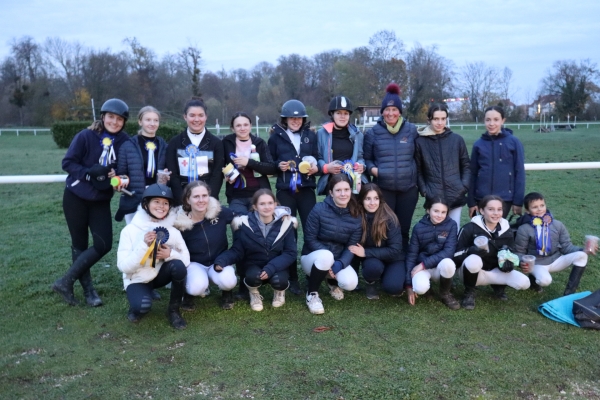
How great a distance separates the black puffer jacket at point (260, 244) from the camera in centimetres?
466

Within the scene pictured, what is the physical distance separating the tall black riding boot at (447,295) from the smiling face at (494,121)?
1.50 meters

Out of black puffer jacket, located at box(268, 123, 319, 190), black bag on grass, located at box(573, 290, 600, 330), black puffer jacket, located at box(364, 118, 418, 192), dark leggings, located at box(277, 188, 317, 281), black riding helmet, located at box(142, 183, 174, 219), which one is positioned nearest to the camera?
black bag on grass, located at box(573, 290, 600, 330)

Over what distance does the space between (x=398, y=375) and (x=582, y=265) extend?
2317 millimetres

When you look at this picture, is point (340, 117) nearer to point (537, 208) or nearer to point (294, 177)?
point (294, 177)

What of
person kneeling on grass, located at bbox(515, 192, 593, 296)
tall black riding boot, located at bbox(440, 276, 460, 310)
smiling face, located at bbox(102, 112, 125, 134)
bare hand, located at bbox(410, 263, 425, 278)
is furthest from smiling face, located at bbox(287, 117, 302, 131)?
person kneeling on grass, located at bbox(515, 192, 593, 296)

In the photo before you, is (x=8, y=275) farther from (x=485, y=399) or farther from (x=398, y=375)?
(x=485, y=399)

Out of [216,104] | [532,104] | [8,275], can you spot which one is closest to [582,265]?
[8,275]

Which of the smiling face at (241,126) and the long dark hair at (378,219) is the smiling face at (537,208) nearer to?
the long dark hair at (378,219)

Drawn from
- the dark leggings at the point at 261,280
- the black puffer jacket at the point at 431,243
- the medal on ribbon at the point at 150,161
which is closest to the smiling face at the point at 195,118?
the medal on ribbon at the point at 150,161

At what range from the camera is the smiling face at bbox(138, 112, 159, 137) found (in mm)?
4656

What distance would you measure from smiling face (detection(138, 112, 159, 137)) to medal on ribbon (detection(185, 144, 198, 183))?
0.34 meters

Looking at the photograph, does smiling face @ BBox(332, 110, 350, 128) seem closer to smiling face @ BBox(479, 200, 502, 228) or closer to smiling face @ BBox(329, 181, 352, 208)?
smiling face @ BBox(329, 181, 352, 208)

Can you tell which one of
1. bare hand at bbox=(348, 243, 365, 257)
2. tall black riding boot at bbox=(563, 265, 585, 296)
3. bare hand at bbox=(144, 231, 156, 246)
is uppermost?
bare hand at bbox=(144, 231, 156, 246)

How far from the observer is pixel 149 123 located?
465cm
